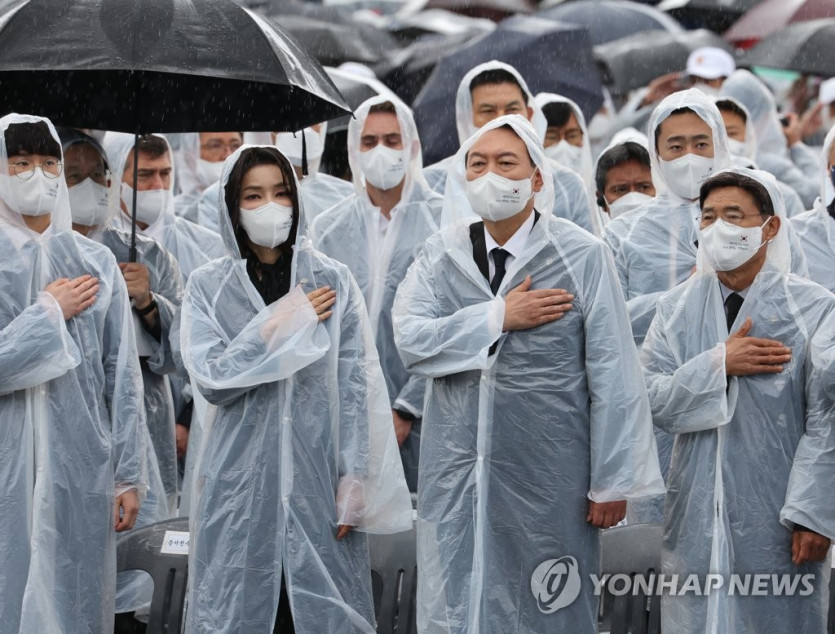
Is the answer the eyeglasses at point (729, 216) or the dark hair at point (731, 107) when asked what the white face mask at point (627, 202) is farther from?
the eyeglasses at point (729, 216)

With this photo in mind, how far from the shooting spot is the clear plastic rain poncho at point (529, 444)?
4.85 m

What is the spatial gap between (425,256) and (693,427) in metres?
1.03

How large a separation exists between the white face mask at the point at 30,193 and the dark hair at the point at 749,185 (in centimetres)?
220

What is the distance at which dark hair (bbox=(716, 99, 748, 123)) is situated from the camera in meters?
7.71

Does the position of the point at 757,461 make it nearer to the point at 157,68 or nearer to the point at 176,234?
the point at 157,68

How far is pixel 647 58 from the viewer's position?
11852 millimetres

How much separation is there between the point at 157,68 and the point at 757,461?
2.27 m

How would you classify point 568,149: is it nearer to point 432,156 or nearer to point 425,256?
point 432,156

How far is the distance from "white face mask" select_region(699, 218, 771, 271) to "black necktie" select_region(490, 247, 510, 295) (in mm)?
648

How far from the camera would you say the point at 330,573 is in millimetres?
5062

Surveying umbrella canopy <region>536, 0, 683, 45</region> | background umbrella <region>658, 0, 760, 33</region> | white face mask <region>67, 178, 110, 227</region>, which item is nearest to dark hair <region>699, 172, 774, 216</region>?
white face mask <region>67, 178, 110, 227</region>

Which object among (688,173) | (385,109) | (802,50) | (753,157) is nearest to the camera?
(688,173)

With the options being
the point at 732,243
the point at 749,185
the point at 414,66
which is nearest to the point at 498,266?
the point at 732,243

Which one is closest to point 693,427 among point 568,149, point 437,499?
point 437,499
